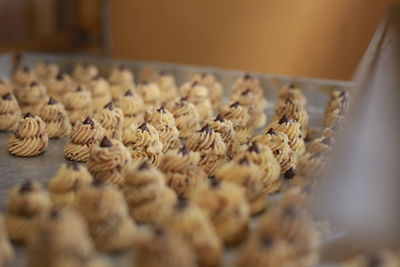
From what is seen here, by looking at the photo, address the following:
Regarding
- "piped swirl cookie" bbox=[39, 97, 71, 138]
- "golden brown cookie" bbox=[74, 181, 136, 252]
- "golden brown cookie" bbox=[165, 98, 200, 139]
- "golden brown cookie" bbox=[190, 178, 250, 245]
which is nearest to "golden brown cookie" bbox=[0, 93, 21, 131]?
"piped swirl cookie" bbox=[39, 97, 71, 138]

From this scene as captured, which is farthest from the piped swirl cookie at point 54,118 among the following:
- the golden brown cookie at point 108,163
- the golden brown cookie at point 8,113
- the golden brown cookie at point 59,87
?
the golden brown cookie at point 108,163

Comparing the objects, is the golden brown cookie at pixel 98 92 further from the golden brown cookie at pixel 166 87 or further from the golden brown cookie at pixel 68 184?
the golden brown cookie at pixel 68 184

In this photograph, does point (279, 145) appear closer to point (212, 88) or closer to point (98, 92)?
point (212, 88)

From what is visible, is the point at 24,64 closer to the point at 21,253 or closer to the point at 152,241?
the point at 21,253

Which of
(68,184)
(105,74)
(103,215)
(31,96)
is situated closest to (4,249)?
(103,215)

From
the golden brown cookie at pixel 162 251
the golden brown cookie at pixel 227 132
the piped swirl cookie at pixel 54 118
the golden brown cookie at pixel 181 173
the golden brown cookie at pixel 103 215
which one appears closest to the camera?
the golden brown cookie at pixel 162 251

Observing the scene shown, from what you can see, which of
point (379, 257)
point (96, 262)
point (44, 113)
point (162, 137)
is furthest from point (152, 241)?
point (44, 113)

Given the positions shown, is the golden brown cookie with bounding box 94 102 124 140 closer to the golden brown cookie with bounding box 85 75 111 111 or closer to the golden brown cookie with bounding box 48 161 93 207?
the golden brown cookie with bounding box 85 75 111 111
